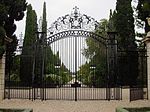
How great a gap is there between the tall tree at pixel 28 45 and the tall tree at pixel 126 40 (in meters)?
7.37

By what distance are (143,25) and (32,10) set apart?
14.1m

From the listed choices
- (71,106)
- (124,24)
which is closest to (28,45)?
(124,24)

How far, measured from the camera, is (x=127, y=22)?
29656 mm

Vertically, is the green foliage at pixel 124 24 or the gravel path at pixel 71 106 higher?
the green foliage at pixel 124 24

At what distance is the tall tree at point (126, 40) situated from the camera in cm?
2734

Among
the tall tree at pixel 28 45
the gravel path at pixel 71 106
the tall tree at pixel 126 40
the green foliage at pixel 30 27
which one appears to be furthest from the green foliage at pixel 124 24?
the gravel path at pixel 71 106

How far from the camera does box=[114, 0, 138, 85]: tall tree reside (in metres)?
27.3

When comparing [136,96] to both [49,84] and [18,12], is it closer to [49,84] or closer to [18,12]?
[18,12]

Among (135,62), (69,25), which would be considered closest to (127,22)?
(135,62)

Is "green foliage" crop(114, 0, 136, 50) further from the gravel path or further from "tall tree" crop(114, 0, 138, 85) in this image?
the gravel path

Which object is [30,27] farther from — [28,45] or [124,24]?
[124,24]

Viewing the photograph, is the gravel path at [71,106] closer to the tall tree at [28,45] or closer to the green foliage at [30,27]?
the tall tree at [28,45]

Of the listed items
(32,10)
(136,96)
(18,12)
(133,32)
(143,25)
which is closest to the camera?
(136,96)

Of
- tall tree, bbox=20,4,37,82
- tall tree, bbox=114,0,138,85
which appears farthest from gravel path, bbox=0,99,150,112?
tall tree, bbox=114,0,138,85
